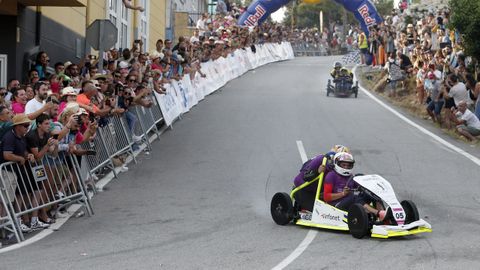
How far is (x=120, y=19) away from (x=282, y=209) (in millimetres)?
19715

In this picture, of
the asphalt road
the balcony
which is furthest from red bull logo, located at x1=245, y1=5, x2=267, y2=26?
the balcony

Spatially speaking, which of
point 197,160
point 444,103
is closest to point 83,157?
point 197,160

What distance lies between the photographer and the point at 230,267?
30.9 feet

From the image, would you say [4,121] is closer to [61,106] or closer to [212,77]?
[61,106]

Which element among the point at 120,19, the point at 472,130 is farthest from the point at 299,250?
the point at 120,19

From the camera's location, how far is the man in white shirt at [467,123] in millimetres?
20562

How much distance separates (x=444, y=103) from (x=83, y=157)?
12.0 metres

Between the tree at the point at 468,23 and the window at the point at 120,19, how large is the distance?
11597 mm

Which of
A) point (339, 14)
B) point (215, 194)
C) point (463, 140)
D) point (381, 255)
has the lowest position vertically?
point (339, 14)

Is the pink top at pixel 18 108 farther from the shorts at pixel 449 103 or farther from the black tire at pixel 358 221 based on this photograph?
the shorts at pixel 449 103

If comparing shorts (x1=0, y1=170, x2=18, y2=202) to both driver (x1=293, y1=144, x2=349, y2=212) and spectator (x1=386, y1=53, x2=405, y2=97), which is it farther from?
spectator (x1=386, y1=53, x2=405, y2=97)

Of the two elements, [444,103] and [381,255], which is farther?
[444,103]

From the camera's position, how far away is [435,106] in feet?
76.8

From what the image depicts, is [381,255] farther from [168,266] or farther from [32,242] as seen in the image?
[32,242]
